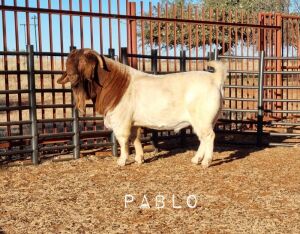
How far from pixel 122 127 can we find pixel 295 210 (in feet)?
10.3

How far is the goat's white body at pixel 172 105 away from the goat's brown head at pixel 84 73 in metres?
0.47

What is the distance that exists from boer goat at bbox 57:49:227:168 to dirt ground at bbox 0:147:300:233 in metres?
0.71

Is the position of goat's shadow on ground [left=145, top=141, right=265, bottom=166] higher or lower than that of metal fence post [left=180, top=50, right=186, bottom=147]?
lower

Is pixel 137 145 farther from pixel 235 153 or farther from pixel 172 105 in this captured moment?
pixel 235 153

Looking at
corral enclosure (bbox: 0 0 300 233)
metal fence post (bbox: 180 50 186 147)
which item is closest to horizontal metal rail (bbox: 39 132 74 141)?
corral enclosure (bbox: 0 0 300 233)

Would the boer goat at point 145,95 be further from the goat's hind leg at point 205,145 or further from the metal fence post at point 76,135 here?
the metal fence post at point 76,135

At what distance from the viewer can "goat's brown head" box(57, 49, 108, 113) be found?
7.14 meters

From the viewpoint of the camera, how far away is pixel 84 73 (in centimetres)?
721

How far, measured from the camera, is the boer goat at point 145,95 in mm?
7199

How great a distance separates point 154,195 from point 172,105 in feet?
6.14

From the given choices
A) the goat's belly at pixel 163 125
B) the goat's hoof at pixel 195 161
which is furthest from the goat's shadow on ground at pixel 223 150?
the goat's belly at pixel 163 125

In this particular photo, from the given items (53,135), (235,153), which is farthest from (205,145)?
(53,135)

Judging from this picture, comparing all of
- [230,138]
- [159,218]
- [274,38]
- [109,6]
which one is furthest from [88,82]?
[274,38]

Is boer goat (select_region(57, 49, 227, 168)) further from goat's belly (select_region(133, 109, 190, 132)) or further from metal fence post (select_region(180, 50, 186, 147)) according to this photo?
metal fence post (select_region(180, 50, 186, 147))
